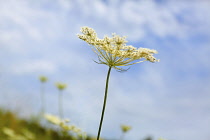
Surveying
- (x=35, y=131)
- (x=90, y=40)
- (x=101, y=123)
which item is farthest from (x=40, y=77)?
(x=101, y=123)

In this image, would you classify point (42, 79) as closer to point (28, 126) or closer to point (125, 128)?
point (125, 128)

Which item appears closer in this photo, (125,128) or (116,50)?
(116,50)

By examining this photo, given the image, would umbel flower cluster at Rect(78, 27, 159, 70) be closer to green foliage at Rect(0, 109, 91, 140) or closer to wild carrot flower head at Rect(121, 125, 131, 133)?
wild carrot flower head at Rect(121, 125, 131, 133)

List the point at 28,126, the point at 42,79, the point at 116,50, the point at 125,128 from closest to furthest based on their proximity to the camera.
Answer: the point at 116,50 → the point at 125,128 → the point at 42,79 → the point at 28,126

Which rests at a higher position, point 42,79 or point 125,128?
point 42,79

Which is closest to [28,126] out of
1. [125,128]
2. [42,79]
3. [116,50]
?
[42,79]

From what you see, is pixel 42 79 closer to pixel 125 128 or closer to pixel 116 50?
pixel 125 128

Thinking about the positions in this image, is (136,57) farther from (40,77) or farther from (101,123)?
(40,77)

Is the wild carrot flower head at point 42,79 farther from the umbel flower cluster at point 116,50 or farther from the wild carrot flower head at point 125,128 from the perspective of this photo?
the umbel flower cluster at point 116,50

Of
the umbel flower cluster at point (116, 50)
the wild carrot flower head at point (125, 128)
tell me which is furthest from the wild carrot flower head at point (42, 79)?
the umbel flower cluster at point (116, 50)

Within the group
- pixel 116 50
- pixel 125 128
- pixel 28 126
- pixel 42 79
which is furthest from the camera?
pixel 28 126

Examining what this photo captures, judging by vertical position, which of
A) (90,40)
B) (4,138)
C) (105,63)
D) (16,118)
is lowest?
(105,63)
